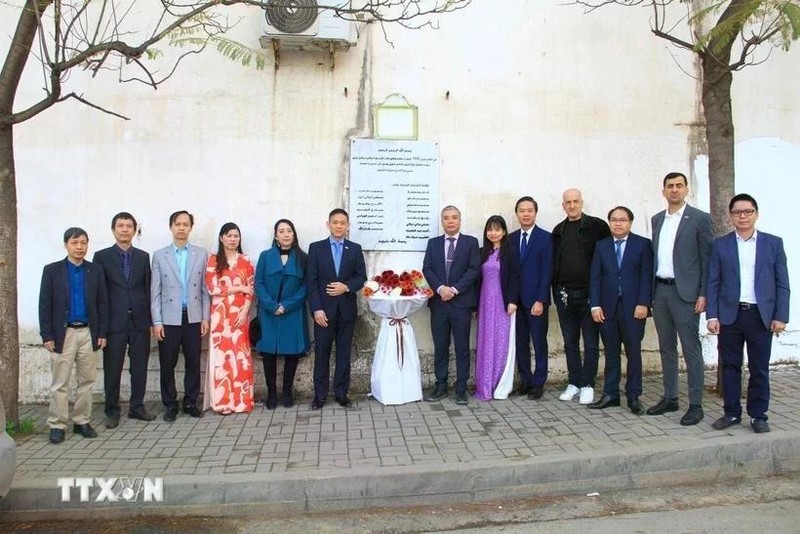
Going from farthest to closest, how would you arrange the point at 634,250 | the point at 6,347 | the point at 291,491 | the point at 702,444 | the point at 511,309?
the point at 511,309 < the point at 634,250 < the point at 6,347 < the point at 702,444 < the point at 291,491

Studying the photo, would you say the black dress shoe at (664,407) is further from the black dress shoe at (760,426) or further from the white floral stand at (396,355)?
the white floral stand at (396,355)

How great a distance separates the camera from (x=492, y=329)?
5984 mm

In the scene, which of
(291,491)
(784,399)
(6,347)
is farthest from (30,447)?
(784,399)

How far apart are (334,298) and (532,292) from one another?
6.31 ft

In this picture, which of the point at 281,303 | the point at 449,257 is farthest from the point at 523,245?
the point at 281,303

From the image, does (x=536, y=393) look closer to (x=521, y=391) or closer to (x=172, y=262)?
(x=521, y=391)

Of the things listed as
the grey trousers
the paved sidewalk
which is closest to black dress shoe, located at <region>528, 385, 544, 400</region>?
the paved sidewalk

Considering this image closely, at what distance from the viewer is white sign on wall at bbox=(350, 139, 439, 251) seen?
6359 mm

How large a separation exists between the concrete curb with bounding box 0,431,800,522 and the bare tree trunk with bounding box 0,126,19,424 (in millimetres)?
1264

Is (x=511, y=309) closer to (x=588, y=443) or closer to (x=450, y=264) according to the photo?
(x=450, y=264)

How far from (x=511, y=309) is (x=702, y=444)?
2.01 metres

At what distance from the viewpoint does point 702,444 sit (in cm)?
454

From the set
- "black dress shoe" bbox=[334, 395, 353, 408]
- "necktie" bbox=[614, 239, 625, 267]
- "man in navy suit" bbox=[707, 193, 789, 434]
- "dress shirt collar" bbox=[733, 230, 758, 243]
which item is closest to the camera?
"man in navy suit" bbox=[707, 193, 789, 434]

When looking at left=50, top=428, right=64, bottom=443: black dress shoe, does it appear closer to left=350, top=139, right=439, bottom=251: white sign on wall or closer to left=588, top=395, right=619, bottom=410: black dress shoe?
left=350, top=139, right=439, bottom=251: white sign on wall
